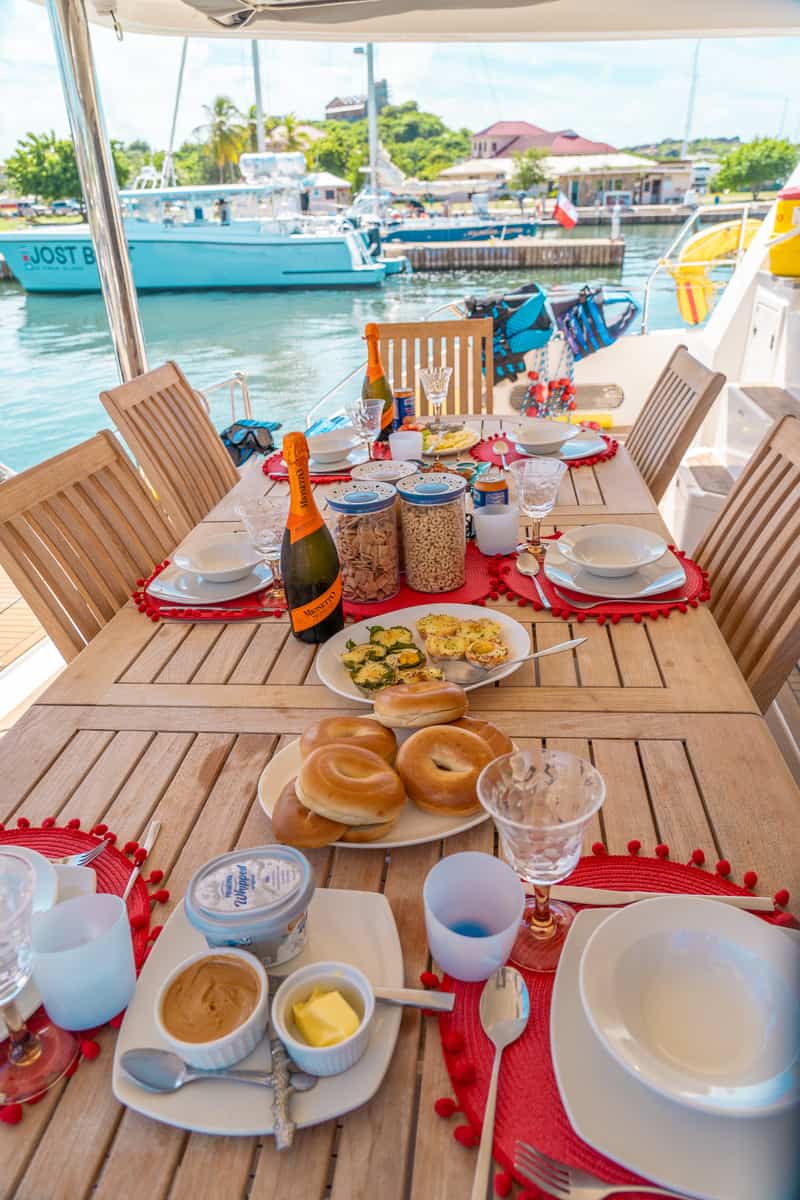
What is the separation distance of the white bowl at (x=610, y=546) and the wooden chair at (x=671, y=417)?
2.12 ft

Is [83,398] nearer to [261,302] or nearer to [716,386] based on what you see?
[261,302]

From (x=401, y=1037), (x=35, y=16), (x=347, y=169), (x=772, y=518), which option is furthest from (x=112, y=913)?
(x=347, y=169)

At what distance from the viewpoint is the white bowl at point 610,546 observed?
1257 millimetres

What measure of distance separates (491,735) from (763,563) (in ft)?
2.34

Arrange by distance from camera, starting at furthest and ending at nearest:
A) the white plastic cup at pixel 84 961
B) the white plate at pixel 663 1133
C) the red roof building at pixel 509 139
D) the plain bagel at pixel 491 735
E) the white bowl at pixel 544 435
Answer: the red roof building at pixel 509 139 < the white bowl at pixel 544 435 < the plain bagel at pixel 491 735 < the white plastic cup at pixel 84 961 < the white plate at pixel 663 1133

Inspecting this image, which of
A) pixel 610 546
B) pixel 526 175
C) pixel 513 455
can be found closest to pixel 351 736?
pixel 610 546

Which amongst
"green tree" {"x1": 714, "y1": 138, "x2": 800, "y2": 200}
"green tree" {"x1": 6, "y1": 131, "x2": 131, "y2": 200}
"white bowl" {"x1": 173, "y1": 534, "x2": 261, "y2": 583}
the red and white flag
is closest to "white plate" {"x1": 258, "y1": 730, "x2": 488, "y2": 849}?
"white bowl" {"x1": 173, "y1": 534, "x2": 261, "y2": 583}

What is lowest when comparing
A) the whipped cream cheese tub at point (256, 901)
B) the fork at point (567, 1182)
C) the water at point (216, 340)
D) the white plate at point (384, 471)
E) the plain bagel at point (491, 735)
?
the water at point (216, 340)

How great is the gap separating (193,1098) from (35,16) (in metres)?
2.89

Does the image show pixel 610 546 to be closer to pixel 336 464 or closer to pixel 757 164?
pixel 336 464

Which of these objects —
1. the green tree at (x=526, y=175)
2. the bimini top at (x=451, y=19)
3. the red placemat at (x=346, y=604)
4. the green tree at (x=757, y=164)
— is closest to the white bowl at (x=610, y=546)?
the red placemat at (x=346, y=604)

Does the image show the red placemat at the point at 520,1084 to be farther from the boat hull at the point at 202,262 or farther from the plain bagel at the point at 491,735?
the boat hull at the point at 202,262

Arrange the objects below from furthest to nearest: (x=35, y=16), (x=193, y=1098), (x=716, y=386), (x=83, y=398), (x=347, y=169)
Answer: (x=347, y=169) < (x=83, y=398) < (x=35, y=16) < (x=716, y=386) < (x=193, y=1098)

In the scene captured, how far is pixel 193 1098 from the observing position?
523 mm
